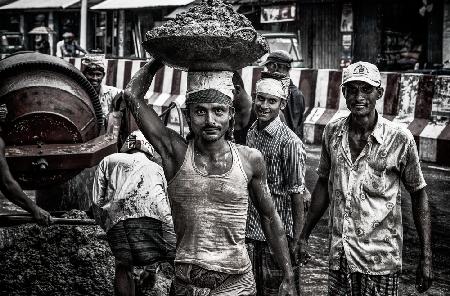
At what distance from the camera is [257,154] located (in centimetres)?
355

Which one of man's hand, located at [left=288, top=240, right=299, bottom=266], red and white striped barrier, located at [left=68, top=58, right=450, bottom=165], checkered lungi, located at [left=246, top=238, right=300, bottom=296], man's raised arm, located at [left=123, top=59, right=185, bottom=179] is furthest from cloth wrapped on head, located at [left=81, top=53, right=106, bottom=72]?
red and white striped barrier, located at [left=68, top=58, right=450, bottom=165]

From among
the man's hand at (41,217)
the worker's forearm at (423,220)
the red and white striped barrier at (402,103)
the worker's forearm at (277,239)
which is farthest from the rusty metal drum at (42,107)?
the red and white striped barrier at (402,103)

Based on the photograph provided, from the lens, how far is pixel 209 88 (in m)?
3.38

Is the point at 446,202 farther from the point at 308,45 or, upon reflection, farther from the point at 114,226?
the point at 308,45

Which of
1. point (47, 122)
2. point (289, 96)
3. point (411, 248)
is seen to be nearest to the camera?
point (47, 122)

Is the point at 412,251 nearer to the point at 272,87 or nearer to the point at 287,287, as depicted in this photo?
the point at 272,87

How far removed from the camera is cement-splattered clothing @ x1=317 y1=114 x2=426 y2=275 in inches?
152

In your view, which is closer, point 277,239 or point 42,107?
point 277,239

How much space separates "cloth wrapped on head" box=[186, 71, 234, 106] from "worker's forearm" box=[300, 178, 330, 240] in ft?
3.84

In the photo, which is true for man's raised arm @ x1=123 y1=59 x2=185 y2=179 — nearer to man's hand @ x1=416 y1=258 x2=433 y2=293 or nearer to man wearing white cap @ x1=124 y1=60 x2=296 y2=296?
man wearing white cap @ x1=124 y1=60 x2=296 y2=296

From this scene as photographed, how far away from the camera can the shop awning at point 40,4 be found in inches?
1268

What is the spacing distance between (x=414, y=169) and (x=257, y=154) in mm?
964

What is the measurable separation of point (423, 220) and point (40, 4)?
32483 millimetres

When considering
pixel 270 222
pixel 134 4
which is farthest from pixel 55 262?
pixel 134 4
